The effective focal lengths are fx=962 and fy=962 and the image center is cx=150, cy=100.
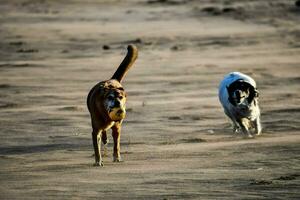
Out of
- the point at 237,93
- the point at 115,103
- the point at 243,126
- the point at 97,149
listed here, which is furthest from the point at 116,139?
the point at 243,126

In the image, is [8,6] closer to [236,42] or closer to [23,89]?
[236,42]

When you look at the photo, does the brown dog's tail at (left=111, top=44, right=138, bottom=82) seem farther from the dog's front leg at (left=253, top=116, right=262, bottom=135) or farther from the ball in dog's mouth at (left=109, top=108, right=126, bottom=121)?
the dog's front leg at (left=253, top=116, right=262, bottom=135)

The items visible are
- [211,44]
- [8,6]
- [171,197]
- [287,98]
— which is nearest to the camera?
[171,197]

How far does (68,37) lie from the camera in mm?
28266

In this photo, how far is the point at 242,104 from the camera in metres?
13.5

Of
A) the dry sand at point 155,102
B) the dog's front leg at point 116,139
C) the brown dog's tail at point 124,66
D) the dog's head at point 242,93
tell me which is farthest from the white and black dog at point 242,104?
the dog's front leg at point 116,139

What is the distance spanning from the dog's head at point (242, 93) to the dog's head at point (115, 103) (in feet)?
12.1

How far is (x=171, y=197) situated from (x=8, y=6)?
33272 mm

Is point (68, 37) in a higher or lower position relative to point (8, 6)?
higher

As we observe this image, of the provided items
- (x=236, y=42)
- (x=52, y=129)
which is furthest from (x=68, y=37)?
(x=52, y=129)

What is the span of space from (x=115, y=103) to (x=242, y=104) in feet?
13.5

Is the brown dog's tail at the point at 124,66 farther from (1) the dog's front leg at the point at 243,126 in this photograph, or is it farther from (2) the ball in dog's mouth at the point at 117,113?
(1) the dog's front leg at the point at 243,126

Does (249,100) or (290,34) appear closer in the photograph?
(249,100)

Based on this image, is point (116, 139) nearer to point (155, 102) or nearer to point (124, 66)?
point (124, 66)
